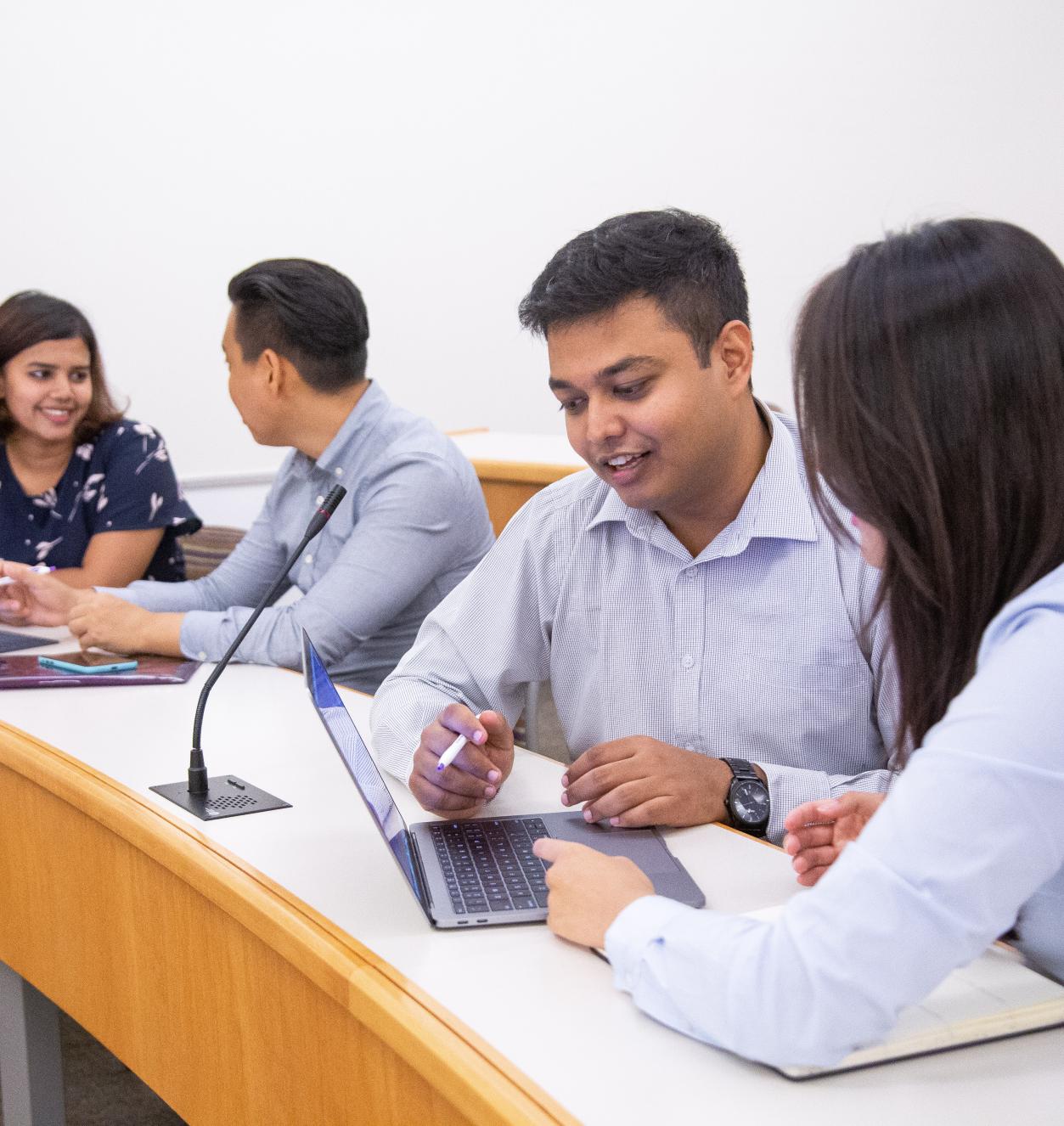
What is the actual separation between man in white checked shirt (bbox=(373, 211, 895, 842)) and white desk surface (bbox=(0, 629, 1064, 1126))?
0.12 metres

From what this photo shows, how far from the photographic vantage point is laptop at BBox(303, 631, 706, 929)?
1.05 metres

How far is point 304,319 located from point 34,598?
73 cm

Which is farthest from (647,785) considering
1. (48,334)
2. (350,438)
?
(48,334)

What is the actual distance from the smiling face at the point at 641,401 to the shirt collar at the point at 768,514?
60mm

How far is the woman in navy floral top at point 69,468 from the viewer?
2600mm

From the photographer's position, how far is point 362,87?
14.7 ft

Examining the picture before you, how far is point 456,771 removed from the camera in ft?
4.24

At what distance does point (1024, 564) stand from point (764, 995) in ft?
1.10

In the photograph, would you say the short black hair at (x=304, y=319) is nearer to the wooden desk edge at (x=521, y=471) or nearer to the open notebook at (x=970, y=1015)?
the wooden desk edge at (x=521, y=471)

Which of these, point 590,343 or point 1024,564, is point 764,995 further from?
point 590,343

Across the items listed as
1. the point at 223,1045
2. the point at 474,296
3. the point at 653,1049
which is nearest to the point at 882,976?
the point at 653,1049

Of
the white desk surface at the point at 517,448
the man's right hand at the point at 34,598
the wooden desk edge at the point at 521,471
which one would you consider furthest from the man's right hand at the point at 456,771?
the wooden desk edge at the point at 521,471

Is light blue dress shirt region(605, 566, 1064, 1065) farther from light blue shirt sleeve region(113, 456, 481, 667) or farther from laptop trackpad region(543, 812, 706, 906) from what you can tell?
light blue shirt sleeve region(113, 456, 481, 667)

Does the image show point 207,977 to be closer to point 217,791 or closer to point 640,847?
point 217,791
